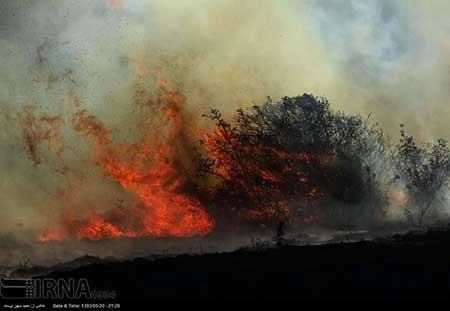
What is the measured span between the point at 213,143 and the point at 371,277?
2291cm

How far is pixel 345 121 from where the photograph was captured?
2137 inches

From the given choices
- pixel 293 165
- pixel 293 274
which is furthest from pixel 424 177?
pixel 293 274

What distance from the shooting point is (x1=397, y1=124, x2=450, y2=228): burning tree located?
53938 millimetres

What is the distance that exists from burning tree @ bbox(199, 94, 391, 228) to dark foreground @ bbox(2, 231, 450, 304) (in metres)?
11.8

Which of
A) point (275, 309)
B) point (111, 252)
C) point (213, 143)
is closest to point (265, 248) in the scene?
point (275, 309)

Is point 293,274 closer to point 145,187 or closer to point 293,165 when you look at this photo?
point 293,165

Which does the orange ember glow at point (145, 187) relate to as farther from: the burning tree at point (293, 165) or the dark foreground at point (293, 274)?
the dark foreground at point (293, 274)

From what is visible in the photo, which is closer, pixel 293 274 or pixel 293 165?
pixel 293 274

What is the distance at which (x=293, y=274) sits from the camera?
36.8 m

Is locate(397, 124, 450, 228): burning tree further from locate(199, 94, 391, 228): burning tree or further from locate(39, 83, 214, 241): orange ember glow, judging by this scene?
locate(39, 83, 214, 241): orange ember glow

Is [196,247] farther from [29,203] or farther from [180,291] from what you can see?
[29,203]

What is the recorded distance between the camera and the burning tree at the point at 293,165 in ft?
169

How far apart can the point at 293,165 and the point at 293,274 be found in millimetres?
16556

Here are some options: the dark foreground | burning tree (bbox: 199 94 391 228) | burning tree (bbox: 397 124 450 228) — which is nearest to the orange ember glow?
burning tree (bbox: 199 94 391 228)
